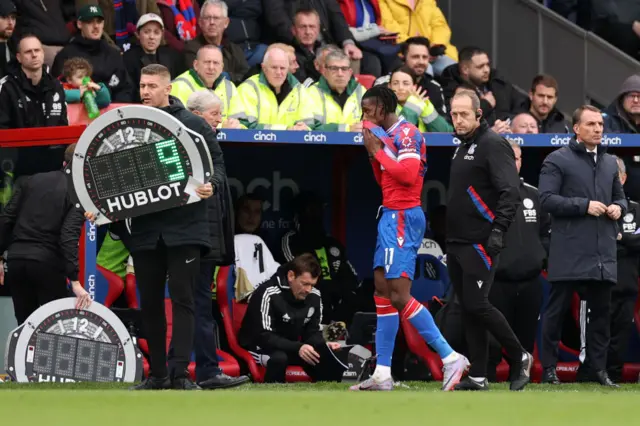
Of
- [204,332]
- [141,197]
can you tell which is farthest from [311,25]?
[141,197]

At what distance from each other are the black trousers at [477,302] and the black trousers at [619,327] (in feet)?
8.68

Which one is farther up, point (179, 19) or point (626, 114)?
point (179, 19)

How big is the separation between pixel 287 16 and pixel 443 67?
177cm

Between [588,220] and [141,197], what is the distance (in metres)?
4.00

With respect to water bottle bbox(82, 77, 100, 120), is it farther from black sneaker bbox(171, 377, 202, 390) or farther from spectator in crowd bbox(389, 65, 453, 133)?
black sneaker bbox(171, 377, 202, 390)

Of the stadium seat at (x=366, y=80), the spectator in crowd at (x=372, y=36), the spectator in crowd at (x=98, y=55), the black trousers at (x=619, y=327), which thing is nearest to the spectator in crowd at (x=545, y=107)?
the stadium seat at (x=366, y=80)

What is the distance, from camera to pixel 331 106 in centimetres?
1394

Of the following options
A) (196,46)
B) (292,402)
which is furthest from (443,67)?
(292,402)

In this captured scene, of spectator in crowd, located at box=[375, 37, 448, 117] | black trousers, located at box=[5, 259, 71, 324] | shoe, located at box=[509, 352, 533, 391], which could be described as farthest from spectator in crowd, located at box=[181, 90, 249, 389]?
spectator in crowd, located at box=[375, 37, 448, 117]

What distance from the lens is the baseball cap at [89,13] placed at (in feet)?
46.6

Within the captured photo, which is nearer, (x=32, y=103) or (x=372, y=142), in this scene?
(x=372, y=142)

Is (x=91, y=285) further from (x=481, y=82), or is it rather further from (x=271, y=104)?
(x=481, y=82)

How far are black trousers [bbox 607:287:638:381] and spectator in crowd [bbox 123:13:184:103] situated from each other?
177 inches

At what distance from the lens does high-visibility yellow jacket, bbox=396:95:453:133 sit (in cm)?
1398
